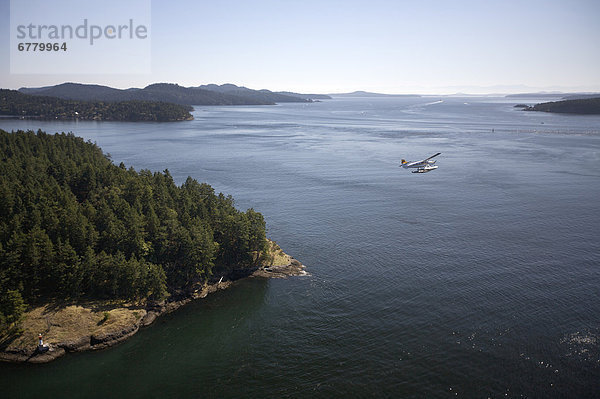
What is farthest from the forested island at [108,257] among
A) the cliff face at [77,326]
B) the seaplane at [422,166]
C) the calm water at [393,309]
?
the seaplane at [422,166]

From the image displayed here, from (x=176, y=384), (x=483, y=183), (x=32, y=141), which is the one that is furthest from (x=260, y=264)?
(x=32, y=141)

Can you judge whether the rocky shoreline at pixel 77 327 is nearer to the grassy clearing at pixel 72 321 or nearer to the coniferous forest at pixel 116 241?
the grassy clearing at pixel 72 321

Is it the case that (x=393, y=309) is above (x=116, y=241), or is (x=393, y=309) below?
below

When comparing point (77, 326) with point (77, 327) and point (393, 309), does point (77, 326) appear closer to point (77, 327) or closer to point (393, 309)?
point (77, 327)

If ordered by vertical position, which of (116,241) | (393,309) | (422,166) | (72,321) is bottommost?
(393,309)

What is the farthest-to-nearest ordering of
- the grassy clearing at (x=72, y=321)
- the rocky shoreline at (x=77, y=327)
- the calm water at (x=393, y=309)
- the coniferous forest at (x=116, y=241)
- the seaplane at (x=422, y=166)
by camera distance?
the seaplane at (x=422, y=166) → the coniferous forest at (x=116, y=241) → the grassy clearing at (x=72, y=321) → the rocky shoreline at (x=77, y=327) → the calm water at (x=393, y=309)

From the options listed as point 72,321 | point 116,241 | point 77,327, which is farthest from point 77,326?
point 116,241

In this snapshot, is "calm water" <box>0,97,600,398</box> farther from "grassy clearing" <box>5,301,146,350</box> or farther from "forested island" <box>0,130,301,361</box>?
"forested island" <box>0,130,301,361</box>
